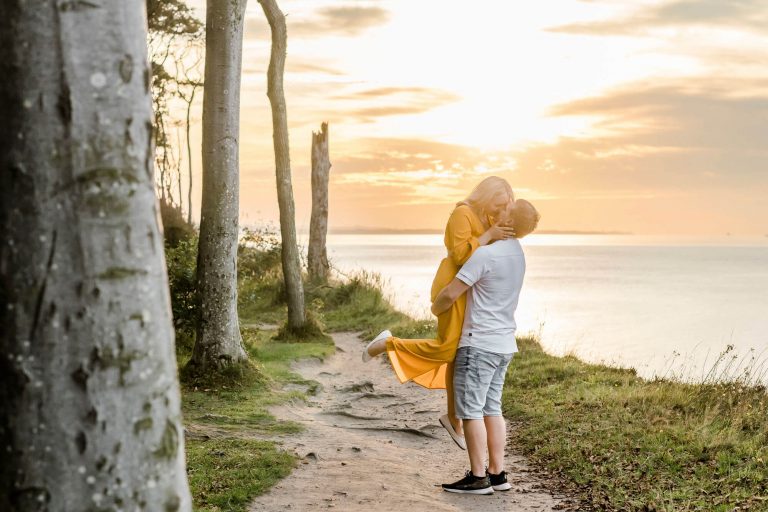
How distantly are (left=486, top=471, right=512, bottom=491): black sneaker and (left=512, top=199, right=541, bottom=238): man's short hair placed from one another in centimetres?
211

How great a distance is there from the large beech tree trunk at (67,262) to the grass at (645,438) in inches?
200

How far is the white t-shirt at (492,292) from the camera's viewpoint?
6.25 m

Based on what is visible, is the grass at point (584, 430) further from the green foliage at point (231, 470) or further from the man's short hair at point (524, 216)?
the man's short hair at point (524, 216)

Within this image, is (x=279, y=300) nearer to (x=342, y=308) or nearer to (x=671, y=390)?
(x=342, y=308)

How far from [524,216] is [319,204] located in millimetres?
17549

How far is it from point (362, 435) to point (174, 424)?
6.59 metres

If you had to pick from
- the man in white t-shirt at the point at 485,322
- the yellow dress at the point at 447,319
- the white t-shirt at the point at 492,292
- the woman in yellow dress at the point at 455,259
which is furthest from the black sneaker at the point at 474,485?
the white t-shirt at the point at 492,292

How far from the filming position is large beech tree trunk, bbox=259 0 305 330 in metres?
14.2

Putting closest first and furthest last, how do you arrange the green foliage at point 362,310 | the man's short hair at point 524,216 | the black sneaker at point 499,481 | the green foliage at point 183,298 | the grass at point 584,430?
the man's short hair at point 524,216, the grass at point 584,430, the black sneaker at point 499,481, the green foliage at point 183,298, the green foliage at point 362,310

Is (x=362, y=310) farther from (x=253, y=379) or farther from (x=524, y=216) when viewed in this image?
(x=524, y=216)

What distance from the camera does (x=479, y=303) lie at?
636 centimetres

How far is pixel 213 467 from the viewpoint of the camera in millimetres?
6934

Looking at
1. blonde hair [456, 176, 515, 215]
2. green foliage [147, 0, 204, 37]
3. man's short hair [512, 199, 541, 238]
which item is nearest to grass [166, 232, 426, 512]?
blonde hair [456, 176, 515, 215]

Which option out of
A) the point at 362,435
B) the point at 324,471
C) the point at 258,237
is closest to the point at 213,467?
the point at 324,471
